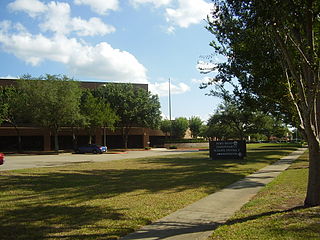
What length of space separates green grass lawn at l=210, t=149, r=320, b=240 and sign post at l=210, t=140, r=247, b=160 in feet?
49.1

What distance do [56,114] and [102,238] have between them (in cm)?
3656

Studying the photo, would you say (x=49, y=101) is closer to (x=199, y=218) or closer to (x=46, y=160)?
(x=46, y=160)

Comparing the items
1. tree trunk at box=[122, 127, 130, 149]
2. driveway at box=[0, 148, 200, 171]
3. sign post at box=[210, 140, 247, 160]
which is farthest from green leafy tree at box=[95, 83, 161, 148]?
sign post at box=[210, 140, 247, 160]

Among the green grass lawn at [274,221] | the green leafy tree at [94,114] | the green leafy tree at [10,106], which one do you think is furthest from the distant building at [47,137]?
the green grass lawn at [274,221]

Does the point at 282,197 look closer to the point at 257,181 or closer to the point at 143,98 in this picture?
the point at 257,181

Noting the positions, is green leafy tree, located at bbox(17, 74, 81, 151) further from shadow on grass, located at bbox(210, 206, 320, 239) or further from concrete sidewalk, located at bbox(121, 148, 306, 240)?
shadow on grass, located at bbox(210, 206, 320, 239)

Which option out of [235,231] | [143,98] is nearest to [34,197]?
[235,231]

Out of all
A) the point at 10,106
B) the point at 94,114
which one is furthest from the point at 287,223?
the point at 10,106

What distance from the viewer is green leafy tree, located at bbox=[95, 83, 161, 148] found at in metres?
52.3

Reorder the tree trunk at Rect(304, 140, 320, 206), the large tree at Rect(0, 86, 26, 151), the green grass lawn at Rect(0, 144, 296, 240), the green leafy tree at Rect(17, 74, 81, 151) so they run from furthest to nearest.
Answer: the large tree at Rect(0, 86, 26, 151), the green leafy tree at Rect(17, 74, 81, 151), the tree trunk at Rect(304, 140, 320, 206), the green grass lawn at Rect(0, 144, 296, 240)

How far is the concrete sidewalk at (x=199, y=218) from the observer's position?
6.09 meters

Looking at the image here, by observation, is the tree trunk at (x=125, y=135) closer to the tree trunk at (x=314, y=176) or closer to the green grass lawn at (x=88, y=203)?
the green grass lawn at (x=88, y=203)

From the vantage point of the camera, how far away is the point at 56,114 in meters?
40.4

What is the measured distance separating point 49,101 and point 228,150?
952 inches
